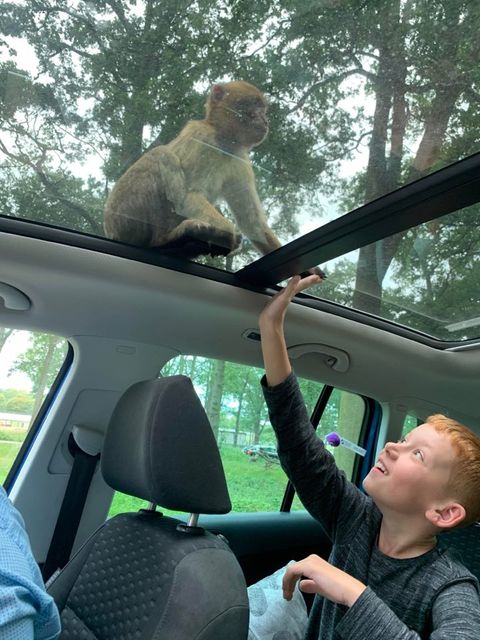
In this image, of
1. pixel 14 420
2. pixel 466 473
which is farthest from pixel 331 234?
pixel 14 420

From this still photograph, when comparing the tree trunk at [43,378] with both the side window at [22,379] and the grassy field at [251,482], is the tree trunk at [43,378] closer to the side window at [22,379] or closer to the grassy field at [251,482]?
the side window at [22,379]

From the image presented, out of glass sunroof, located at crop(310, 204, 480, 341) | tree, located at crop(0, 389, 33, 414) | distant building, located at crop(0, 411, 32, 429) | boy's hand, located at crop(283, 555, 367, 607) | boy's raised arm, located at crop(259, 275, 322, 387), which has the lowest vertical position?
boy's hand, located at crop(283, 555, 367, 607)

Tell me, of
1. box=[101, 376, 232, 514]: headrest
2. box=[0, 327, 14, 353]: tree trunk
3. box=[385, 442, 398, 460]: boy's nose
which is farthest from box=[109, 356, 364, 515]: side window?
box=[385, 442, 398, 460]: boy's nose

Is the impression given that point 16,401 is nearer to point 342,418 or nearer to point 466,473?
point 466,473

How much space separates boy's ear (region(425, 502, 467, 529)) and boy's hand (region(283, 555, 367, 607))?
0.34m

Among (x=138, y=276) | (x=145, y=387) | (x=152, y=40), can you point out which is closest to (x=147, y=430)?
(x=145, y=387)

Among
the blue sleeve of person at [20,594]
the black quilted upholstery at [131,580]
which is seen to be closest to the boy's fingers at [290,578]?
the black quilted upholstery at [131,580]

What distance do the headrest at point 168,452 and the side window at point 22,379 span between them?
956 mm

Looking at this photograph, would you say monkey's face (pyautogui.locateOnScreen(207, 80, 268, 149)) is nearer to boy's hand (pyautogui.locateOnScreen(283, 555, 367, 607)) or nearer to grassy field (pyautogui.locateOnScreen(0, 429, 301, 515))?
boy's hand (pyautogui.locateOnScreen(283, 555, 367, 607))

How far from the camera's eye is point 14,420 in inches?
109

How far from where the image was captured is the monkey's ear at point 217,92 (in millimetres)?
1525

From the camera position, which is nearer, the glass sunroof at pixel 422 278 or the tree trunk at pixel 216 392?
the glass sunroof at pixel 422 278

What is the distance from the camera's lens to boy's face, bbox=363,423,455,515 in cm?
177

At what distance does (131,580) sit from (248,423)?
195 centimetres
